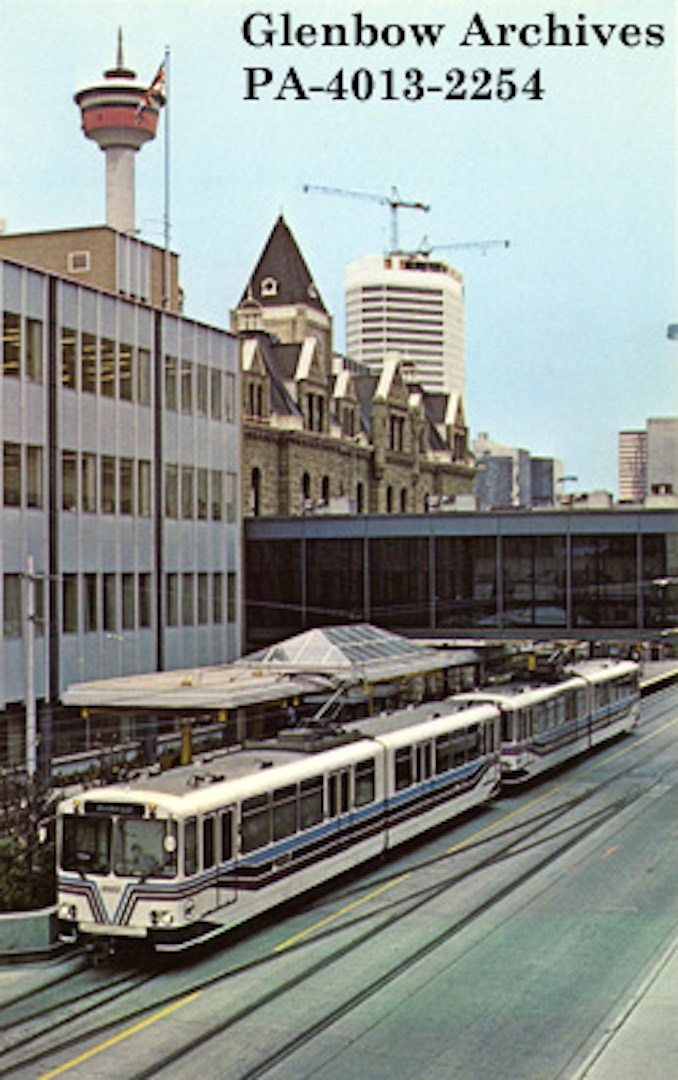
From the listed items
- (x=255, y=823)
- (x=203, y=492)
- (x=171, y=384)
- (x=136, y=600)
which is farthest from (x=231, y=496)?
(x=255, y=823)

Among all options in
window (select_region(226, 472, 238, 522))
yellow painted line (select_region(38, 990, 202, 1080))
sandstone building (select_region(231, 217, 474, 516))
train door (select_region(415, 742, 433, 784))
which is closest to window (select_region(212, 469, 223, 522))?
window (select_region(226, 472, 238, 522))

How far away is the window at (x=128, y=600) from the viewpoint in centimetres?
4762

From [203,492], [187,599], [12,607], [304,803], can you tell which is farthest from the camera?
[203,492]

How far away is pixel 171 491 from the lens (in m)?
51.2

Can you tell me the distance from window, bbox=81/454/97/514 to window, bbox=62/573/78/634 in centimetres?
253

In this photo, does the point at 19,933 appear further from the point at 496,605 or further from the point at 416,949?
the point at 496,605

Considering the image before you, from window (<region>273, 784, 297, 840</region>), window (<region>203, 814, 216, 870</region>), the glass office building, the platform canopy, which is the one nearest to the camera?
window (<region>203, 814, 216, 870</region>)

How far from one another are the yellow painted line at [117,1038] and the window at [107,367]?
29434 mm

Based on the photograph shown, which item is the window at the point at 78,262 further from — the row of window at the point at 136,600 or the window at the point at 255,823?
the window at the point at 255,823

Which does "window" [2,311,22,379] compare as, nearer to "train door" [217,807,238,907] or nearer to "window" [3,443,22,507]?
"window" [3,443,22,507]

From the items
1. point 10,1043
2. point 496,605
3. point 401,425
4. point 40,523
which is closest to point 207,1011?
point 10,1043

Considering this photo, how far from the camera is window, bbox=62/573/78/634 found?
44125 mm

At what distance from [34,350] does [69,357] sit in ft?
5.83

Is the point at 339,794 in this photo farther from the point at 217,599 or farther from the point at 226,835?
the point at 217,599
